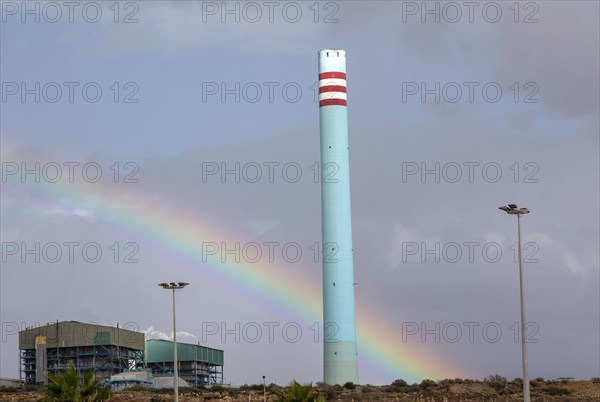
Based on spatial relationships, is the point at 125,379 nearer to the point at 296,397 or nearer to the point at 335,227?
the point at 335,227

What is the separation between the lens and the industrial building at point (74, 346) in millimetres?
139500

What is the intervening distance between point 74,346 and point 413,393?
50.7 m

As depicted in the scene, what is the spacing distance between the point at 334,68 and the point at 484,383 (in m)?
39.1

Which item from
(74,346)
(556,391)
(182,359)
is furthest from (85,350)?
(556,391)

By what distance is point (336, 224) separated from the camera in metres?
120

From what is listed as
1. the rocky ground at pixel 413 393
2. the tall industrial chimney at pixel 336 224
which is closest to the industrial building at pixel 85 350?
the rocky ground at pixel 413 393

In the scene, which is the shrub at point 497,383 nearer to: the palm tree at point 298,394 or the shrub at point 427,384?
the shrub at point 427,384

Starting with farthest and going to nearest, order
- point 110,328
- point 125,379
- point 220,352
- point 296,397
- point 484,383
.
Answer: point 220,352 → point 110,328 → point 125,379 → point 484,383 → point 296,397

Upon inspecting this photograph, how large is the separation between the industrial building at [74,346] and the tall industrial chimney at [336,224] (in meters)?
36.0

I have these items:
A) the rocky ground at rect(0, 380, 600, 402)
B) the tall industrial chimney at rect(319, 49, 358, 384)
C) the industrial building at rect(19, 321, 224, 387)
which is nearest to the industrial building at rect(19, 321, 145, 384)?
the industrial building at rect(19, 321, 224, 387)

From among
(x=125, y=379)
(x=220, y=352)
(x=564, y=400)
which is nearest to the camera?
(x=564, y=400)

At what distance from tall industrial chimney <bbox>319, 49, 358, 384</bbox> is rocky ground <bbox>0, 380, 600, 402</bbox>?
4955mm

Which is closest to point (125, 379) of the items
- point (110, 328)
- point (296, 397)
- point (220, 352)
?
point (110, 328)

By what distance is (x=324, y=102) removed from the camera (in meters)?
121
